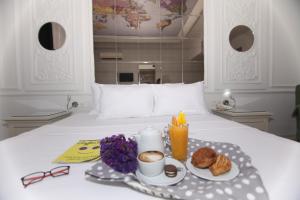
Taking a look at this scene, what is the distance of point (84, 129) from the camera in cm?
147

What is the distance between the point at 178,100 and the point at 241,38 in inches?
60.2

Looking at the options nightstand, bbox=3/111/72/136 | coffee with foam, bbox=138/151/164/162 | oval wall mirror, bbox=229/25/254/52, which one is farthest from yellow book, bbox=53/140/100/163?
oval wall mirror, bbox=229/25/254/52

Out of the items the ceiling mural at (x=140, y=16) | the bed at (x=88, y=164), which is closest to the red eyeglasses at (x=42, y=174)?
the bed at (x=88, y=164)

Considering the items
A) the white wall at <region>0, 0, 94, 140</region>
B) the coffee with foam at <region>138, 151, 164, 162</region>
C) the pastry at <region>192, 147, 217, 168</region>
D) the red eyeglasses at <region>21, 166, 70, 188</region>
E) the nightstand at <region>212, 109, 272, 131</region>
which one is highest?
the white wall at <region>0, 0, 94, 140</region>

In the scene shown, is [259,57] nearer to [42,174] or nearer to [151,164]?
[151,164]

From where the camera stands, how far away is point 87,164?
0.83 meters

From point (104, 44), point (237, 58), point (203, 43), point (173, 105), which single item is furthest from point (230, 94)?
point (104, 44)

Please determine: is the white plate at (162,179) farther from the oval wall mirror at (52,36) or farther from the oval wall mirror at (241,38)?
the oval wall mirror at (241,38)

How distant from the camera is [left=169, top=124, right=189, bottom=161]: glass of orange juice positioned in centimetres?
89

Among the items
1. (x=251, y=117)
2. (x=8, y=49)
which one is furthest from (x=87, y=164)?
(x=8, y=49)

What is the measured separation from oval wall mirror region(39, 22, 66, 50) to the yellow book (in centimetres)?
191

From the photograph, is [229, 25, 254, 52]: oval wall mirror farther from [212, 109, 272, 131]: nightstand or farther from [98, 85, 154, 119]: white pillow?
[98, 85, 154, 119]: white pillow

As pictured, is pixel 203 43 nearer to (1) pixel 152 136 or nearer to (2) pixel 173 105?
(2) pixel 173 105

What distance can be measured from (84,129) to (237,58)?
7.48 ft
